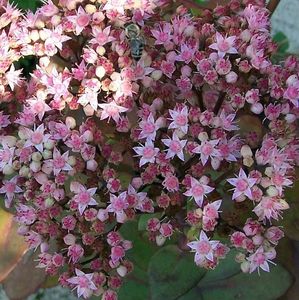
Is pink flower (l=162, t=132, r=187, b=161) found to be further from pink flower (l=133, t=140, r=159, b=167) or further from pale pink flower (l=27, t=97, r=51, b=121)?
pale pink flower (l=27, t=97, r=51, b=121)

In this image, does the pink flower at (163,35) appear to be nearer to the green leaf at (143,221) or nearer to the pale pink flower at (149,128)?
the pale pink flower at (149,128)

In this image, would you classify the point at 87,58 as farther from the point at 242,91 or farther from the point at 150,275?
the point at 150,275

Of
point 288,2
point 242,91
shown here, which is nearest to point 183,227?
point 242,91

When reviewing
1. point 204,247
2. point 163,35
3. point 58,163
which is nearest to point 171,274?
point 204,247

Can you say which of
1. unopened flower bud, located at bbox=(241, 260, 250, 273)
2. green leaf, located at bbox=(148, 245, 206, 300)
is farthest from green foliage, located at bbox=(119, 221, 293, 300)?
unopened flower bud, located at bbox=(241, 260, 250, 273)

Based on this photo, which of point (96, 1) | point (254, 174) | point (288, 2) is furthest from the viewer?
point (288, 2)

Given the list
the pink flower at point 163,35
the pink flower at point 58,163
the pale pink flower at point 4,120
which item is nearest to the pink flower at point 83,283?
the pink flower at point 58,163

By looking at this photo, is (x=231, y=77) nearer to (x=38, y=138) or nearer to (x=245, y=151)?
(x=245, y=151)
